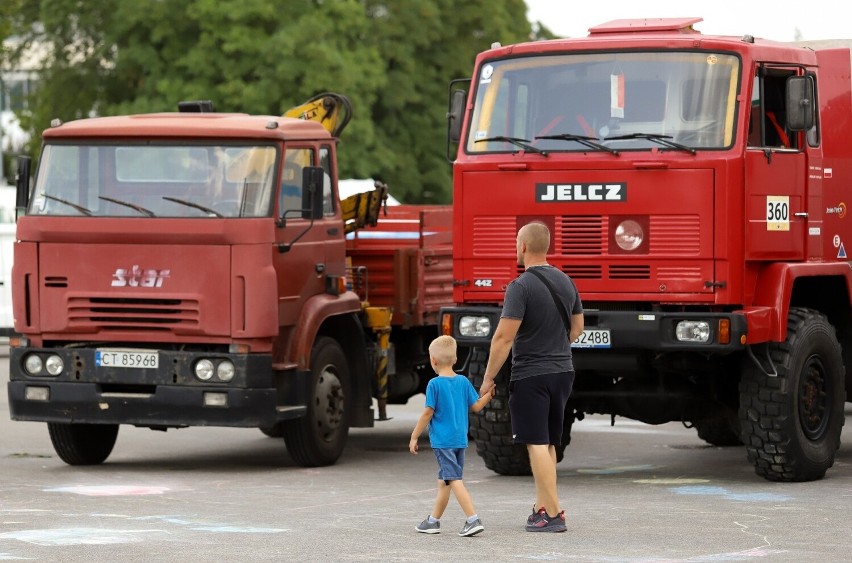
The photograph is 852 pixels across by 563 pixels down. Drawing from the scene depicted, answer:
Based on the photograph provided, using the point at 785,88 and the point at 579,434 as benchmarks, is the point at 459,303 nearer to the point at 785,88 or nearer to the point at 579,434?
the point at 785,88

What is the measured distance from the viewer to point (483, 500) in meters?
12.4

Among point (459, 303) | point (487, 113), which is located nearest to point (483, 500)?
point (459, 303)

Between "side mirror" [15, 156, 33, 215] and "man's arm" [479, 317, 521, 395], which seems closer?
"man's arm" [479, 317, 521, 395]

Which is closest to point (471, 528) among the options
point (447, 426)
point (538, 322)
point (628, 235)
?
point (447, 426)

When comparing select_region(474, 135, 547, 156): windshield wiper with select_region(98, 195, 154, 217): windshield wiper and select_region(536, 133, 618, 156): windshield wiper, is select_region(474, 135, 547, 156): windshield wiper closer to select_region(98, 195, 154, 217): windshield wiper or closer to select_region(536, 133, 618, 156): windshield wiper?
select_region(536, 133, 618, 156): windshield wiper

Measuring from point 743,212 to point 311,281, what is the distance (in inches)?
139

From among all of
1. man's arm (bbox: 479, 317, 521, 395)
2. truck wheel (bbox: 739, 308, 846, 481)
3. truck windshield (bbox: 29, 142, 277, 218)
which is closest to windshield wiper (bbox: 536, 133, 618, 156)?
truck wheel (bbox: 739, 308, 846, 481)

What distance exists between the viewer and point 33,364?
14398 mm

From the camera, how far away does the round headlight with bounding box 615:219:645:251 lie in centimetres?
1321

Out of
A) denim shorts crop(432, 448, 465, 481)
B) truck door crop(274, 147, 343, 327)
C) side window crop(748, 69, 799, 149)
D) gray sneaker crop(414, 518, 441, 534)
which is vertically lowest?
gray sneaker crop(414, 518, 441, 534)

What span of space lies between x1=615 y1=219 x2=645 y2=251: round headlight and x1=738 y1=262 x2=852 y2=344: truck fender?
869mm

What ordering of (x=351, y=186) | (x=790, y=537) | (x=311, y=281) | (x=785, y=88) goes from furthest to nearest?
(x=351, y=186) < (x=311, y=281) < (x=785, y=88) < (x=790, y=537)

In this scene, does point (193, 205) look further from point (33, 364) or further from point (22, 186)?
point (33, 364)

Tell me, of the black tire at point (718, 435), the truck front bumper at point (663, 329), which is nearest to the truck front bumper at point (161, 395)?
the truck front bumper at point (663, 329)
